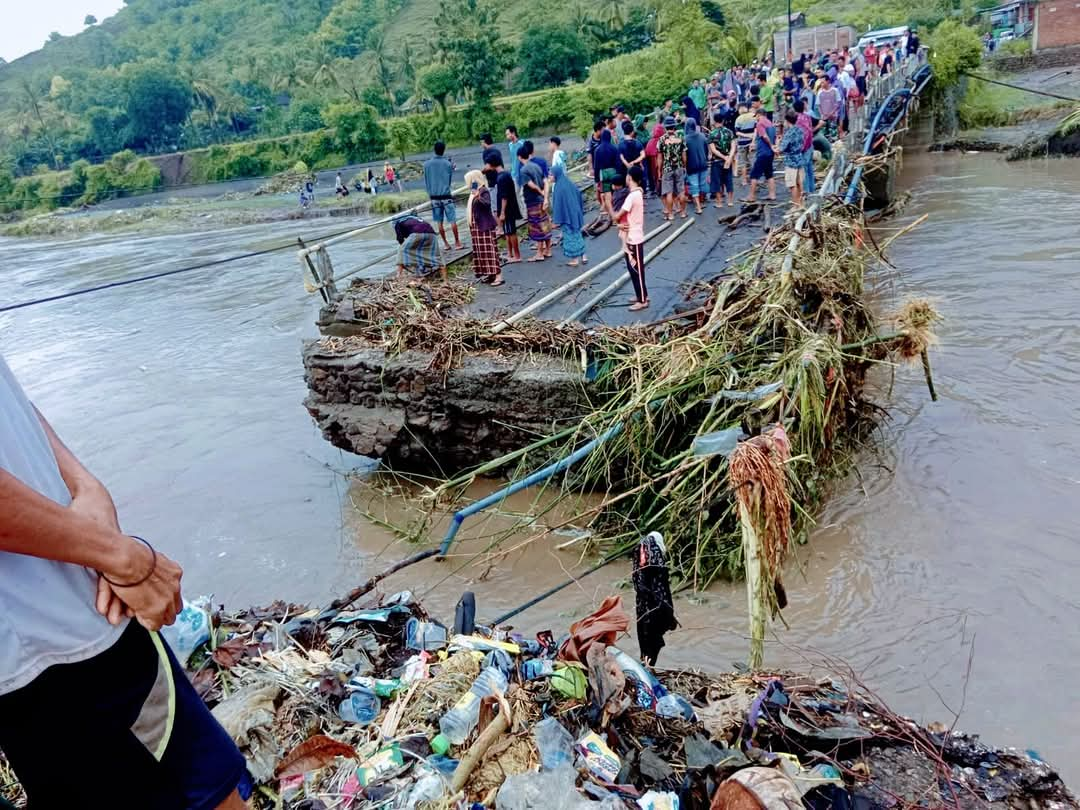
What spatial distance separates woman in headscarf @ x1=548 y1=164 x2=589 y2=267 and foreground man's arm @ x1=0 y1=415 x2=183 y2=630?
8.52 meters

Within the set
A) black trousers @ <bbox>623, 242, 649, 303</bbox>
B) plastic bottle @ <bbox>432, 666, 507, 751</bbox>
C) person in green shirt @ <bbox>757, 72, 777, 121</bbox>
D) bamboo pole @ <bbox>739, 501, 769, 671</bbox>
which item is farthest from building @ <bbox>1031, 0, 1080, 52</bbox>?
plastic bottle @ <bbox>432, 666, 507, 751</bbox>

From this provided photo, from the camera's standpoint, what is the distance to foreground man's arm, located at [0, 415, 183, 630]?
1286mm

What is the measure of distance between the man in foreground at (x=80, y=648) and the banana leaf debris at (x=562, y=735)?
58.0 inches

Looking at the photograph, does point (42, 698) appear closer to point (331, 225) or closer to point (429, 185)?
point (429, 185)

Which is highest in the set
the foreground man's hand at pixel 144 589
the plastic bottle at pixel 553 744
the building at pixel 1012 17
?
the building at pixel 1012 17

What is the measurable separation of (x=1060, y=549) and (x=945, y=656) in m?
1.78

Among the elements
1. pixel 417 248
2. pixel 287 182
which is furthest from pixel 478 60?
pixel 417 248

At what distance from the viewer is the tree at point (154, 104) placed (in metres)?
68.4

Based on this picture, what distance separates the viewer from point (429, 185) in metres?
10.5

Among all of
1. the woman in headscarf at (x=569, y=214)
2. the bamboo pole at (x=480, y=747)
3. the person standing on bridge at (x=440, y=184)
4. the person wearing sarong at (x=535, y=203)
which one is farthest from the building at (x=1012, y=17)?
the bamboo pole at (x=480, y=747)

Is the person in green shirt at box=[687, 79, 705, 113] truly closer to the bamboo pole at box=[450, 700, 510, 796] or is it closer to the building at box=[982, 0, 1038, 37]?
the bamboo pole at box=[450, 700, 510, 796]

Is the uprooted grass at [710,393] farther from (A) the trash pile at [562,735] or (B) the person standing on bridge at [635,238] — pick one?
(A) the trash pile at [562,735]

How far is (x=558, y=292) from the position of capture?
28.3 ft

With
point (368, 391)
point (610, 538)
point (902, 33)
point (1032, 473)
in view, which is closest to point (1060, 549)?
point (1032, 473)
